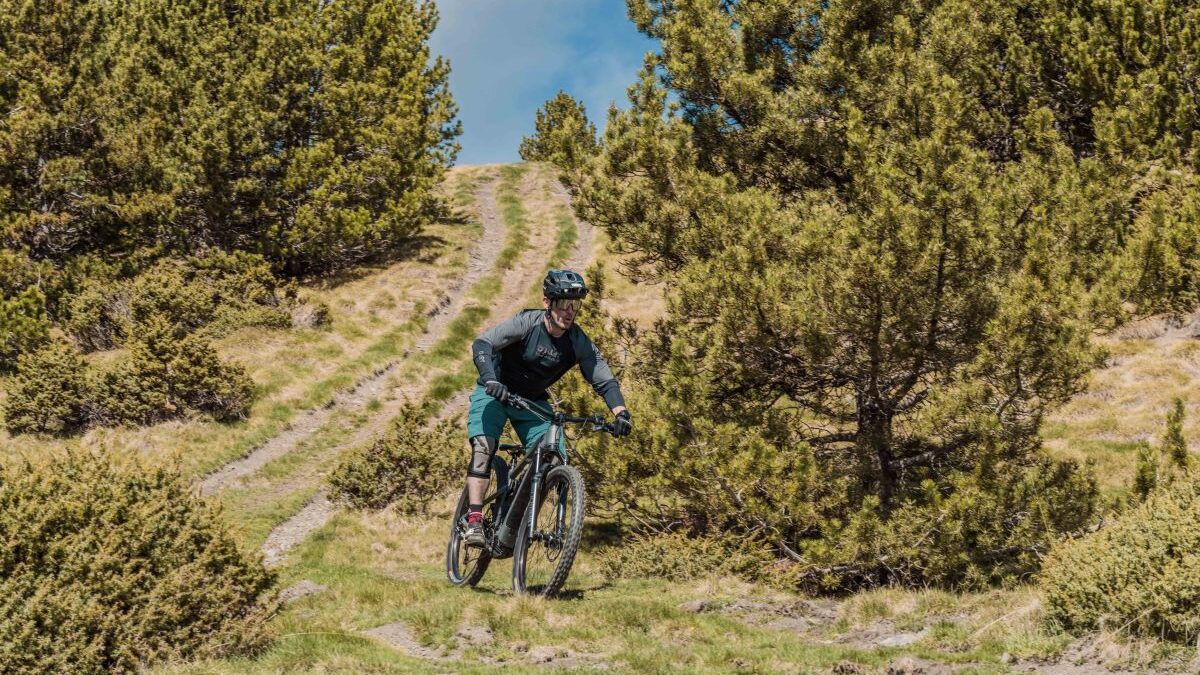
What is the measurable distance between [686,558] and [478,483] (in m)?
3.52

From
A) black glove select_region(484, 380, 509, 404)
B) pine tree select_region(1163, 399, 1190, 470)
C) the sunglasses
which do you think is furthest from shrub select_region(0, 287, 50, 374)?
pine tree select_region(1163, 399, 1190, 470)

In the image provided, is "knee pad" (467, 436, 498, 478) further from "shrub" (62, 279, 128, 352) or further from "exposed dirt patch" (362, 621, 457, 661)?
"shrub" (62, 279, 128, 352)

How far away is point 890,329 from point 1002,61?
12.8m

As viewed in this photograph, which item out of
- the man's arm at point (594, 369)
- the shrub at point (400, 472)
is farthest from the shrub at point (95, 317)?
the man's arm at point (594, 369)

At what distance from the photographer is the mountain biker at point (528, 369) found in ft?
27.7

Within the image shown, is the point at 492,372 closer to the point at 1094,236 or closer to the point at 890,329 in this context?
the point at 890,329

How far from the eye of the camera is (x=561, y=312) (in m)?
8.52

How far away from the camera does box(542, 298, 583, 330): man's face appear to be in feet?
27.8

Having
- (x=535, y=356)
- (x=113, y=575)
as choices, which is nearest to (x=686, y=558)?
(x=535, y=356)

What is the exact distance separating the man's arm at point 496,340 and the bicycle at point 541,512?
14.4 inches

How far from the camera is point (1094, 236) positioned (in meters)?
10.1

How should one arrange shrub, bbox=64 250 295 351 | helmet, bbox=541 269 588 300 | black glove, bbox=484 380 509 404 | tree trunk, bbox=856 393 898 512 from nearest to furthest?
black glove, bbox=484 380 509 404 < helmet, bbox=541 269 588 300 < tree trunk, bbox=856 393 898 512 < shrub, bbox=64 250 295 351

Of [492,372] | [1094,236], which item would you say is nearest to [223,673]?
[492,372]

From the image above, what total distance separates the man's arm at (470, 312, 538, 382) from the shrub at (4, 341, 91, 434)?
15.7 meters
